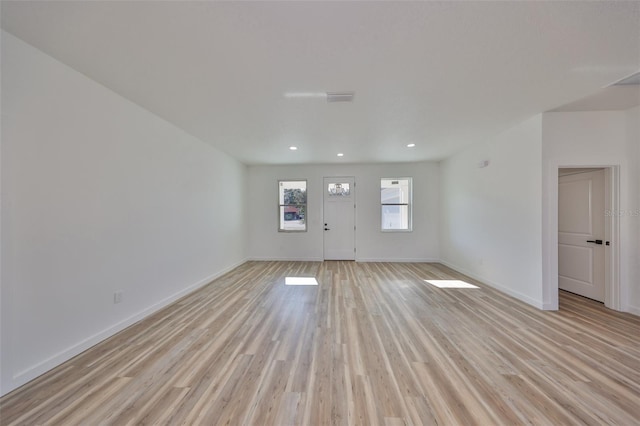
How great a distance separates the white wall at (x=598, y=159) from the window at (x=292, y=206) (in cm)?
491

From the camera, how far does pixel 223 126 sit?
3396mm

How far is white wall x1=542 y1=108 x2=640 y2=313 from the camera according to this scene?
9.61 ft

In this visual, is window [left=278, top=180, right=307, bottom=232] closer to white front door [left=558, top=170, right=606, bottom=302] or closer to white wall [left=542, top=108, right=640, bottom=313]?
white wall [left=542, top=108, right=640, bottom=313]

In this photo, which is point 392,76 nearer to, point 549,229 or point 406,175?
point 549,229

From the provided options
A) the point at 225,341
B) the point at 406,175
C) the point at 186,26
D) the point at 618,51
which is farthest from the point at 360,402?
the point at 406,175

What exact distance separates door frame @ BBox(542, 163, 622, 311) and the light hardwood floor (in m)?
0.25

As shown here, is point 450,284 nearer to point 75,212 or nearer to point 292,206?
point 292,206

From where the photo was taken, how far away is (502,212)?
3758mm

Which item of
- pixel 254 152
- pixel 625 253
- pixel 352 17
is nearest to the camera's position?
pixel 352 17

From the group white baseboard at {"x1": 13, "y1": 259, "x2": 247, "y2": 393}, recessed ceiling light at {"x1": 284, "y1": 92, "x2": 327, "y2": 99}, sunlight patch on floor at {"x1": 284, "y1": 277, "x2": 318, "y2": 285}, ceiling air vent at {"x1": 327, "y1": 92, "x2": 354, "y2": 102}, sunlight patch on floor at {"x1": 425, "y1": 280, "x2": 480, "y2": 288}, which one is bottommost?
sunlight patch on floor at {"x1": 284, "y1": 277, "x2": 318, "y2": 285}

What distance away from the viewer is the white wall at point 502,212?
3193 mm

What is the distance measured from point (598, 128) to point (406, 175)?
3.39 metres

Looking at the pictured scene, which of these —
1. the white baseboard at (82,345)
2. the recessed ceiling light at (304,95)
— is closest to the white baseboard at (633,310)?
the recessed ceiling light at (304,95)

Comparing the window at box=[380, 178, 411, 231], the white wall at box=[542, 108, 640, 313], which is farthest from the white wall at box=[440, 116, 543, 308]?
the window at box=[380, 178, 411, 231]
